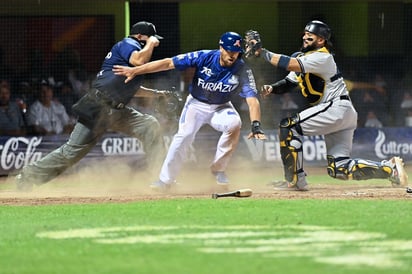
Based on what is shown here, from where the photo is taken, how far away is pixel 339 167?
13.0 meters

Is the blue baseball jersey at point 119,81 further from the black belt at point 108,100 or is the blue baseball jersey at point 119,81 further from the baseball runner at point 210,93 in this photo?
the baseball runner at point 210,93

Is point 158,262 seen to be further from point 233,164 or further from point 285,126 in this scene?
point 233,164

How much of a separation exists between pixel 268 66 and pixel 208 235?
11.5 meters

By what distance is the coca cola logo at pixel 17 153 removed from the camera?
17266 mm

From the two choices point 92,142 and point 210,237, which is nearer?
point 210,237

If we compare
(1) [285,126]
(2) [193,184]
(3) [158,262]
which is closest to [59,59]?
(2) [193,184]

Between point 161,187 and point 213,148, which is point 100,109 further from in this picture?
point 213,148

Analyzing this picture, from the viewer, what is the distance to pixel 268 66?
66.3 ft

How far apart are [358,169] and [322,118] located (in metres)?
0.80

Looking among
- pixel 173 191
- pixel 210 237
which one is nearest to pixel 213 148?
pixel 173 191

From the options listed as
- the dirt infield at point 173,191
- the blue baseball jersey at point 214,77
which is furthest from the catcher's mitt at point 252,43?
the dirt infield at point 173,191

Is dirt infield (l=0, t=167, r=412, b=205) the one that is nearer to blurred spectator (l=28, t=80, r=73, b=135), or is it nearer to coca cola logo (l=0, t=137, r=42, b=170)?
coca cola logo (l=0, t=137, r=42, b=170)

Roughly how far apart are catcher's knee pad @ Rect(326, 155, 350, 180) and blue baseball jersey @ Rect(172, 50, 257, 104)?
1327 millimetres

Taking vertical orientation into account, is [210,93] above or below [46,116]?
above
